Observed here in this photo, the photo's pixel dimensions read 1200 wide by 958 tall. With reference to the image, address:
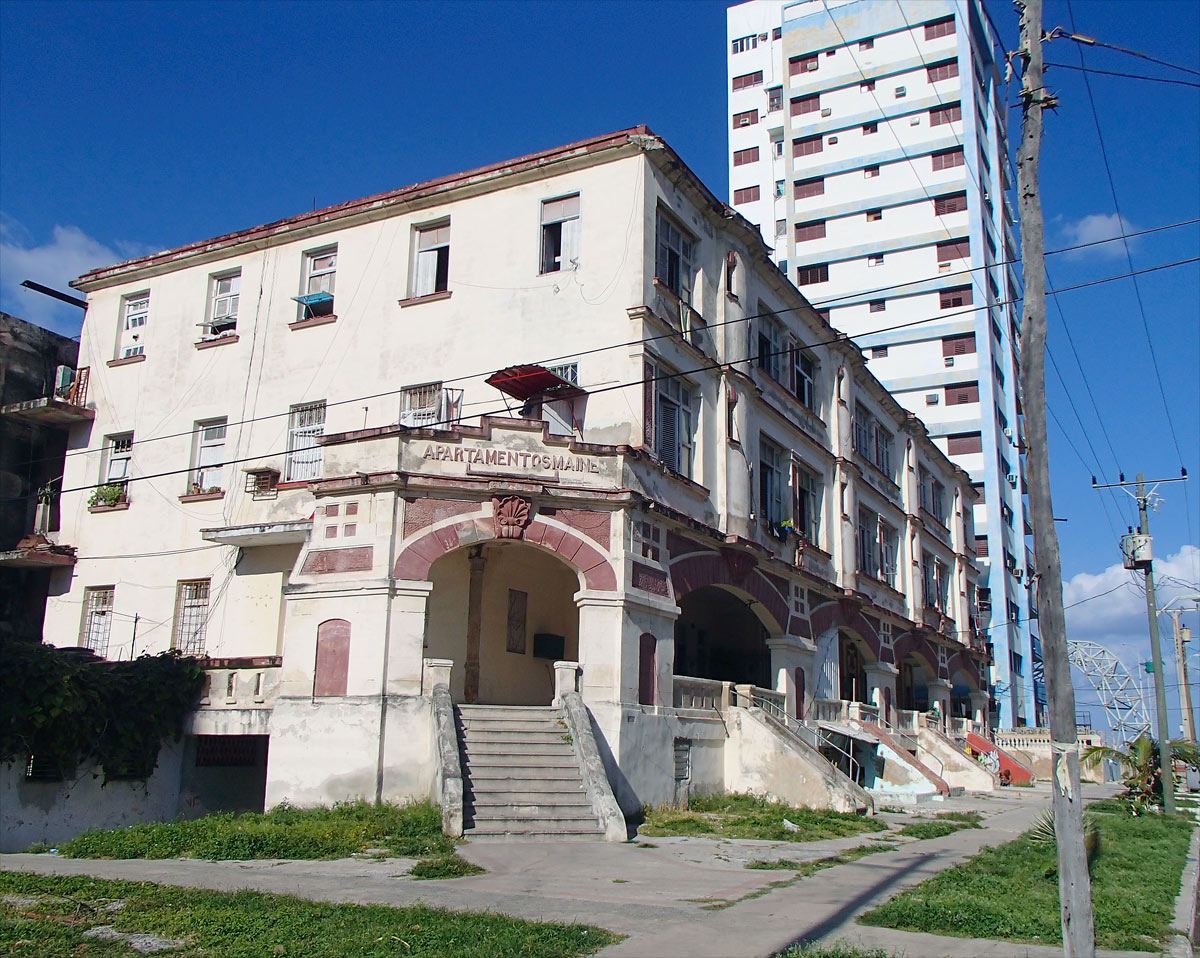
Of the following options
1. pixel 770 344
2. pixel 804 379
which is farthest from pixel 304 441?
pixel 804 379

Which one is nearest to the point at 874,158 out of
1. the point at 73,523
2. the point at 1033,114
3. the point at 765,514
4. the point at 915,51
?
the point at 915,51

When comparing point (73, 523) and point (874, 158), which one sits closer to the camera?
point (73, 523)

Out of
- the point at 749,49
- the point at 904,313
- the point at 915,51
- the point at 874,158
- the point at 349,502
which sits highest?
the point at 749,49

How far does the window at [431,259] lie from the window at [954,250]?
36.7m

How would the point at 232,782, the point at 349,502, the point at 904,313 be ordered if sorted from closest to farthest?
the point at 349,502
the point at 232,782
the point at 904,313

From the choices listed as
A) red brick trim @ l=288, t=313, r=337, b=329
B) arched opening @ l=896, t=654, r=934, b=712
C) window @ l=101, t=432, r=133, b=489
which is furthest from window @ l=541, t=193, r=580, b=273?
arched opening @ l=896, t=654, r=934, b=712

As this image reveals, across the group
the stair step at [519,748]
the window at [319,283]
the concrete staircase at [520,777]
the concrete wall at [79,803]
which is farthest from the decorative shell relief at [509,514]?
the window at [319,283]

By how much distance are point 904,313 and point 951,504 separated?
12925 millimetres

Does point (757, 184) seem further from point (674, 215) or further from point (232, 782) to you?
point (232, 782)

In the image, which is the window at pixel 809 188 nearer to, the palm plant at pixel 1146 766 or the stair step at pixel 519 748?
the palm plant at pixel 1146 766

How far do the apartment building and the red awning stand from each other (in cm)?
7

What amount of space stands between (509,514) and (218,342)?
37.5 ft

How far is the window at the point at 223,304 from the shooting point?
2691cm

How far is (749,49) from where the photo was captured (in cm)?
6762
